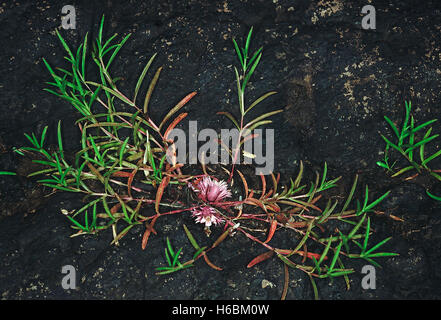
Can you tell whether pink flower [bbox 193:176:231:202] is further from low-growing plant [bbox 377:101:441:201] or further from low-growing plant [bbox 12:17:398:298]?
low-growing plant [bbox 377:101:441:201]

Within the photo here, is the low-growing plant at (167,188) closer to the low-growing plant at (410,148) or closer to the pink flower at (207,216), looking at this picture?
Result: the pink flower at (207,216)

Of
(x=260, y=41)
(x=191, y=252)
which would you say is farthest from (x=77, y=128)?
(x=260, y=41)

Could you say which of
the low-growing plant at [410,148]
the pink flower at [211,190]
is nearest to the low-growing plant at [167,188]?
the pink flower at [211,190]

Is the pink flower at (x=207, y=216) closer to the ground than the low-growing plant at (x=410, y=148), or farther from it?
closer to the ground

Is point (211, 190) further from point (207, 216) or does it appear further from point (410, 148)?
point (410, 148)

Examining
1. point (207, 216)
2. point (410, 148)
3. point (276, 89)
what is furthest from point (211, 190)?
point (410, 148)
